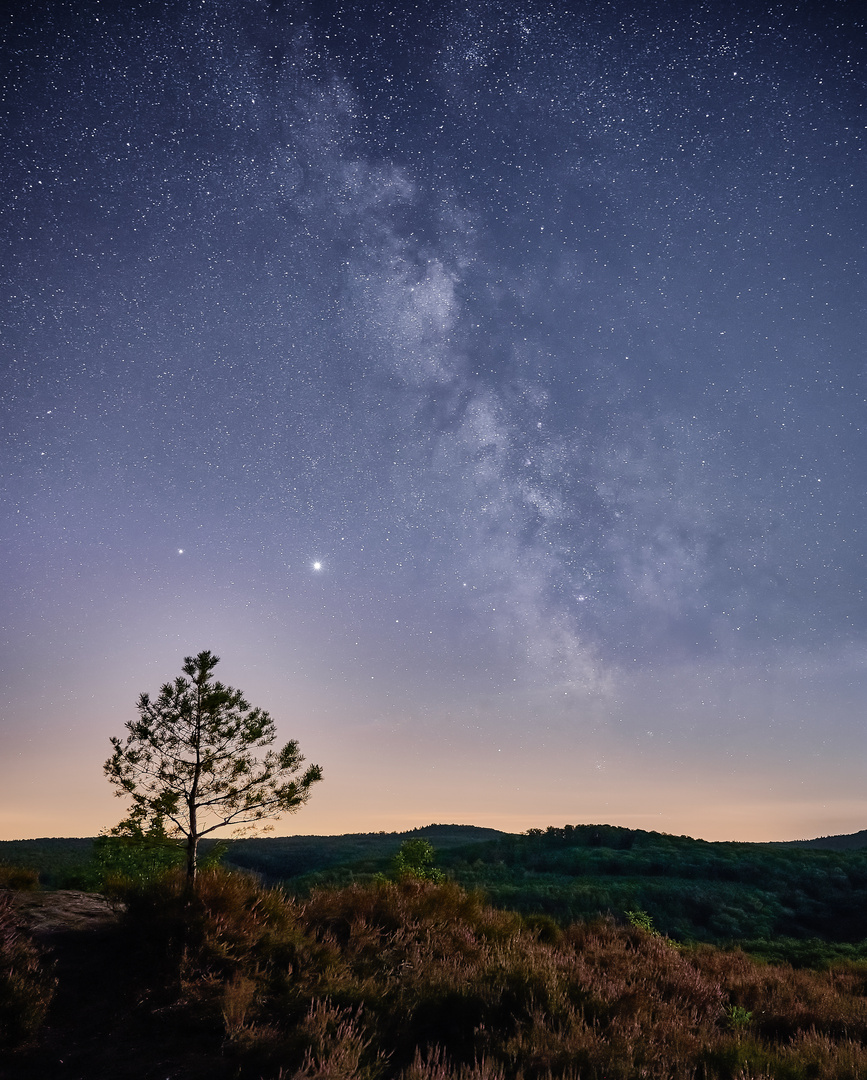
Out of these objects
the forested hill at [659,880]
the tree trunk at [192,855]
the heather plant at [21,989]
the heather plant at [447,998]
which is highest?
the tree trunk at [192,855]

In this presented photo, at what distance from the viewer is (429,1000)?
8.33m

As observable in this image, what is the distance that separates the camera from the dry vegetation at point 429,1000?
657 centimetres

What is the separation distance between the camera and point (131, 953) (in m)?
9.60

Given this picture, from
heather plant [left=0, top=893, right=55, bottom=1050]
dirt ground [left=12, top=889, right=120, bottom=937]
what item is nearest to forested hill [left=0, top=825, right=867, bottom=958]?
dirt ground [left=12, top=889, right=120, bottom=937]

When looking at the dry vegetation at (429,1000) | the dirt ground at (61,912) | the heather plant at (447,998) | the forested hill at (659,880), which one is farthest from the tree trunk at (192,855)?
the forested hill at (659,880)

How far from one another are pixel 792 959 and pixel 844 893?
42541mm

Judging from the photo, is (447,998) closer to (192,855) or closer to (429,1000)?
(429,1000)

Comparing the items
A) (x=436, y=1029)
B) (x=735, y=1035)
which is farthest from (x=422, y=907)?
(x=735, y=1035)

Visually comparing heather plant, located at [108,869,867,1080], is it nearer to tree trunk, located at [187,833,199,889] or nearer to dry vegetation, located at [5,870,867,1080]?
dry vegetation, located at [5,870,867,1080]

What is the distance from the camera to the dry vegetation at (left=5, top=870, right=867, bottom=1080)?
6570 mm

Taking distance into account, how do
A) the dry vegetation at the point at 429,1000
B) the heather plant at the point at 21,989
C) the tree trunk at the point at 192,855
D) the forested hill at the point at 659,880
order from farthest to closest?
the forested hill at the point at 659,880
the tree trunk at the point at 192,855
the heather plant at the point at 21,989
the dry vegetation at the point at 429,1000

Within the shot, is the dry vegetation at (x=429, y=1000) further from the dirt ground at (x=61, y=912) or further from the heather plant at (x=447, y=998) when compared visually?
the dirt ground at (x=61, y=912)

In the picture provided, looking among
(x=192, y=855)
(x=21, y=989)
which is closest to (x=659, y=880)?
(x=192, y=855)

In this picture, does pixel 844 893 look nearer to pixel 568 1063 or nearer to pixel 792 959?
pixel 792 959
